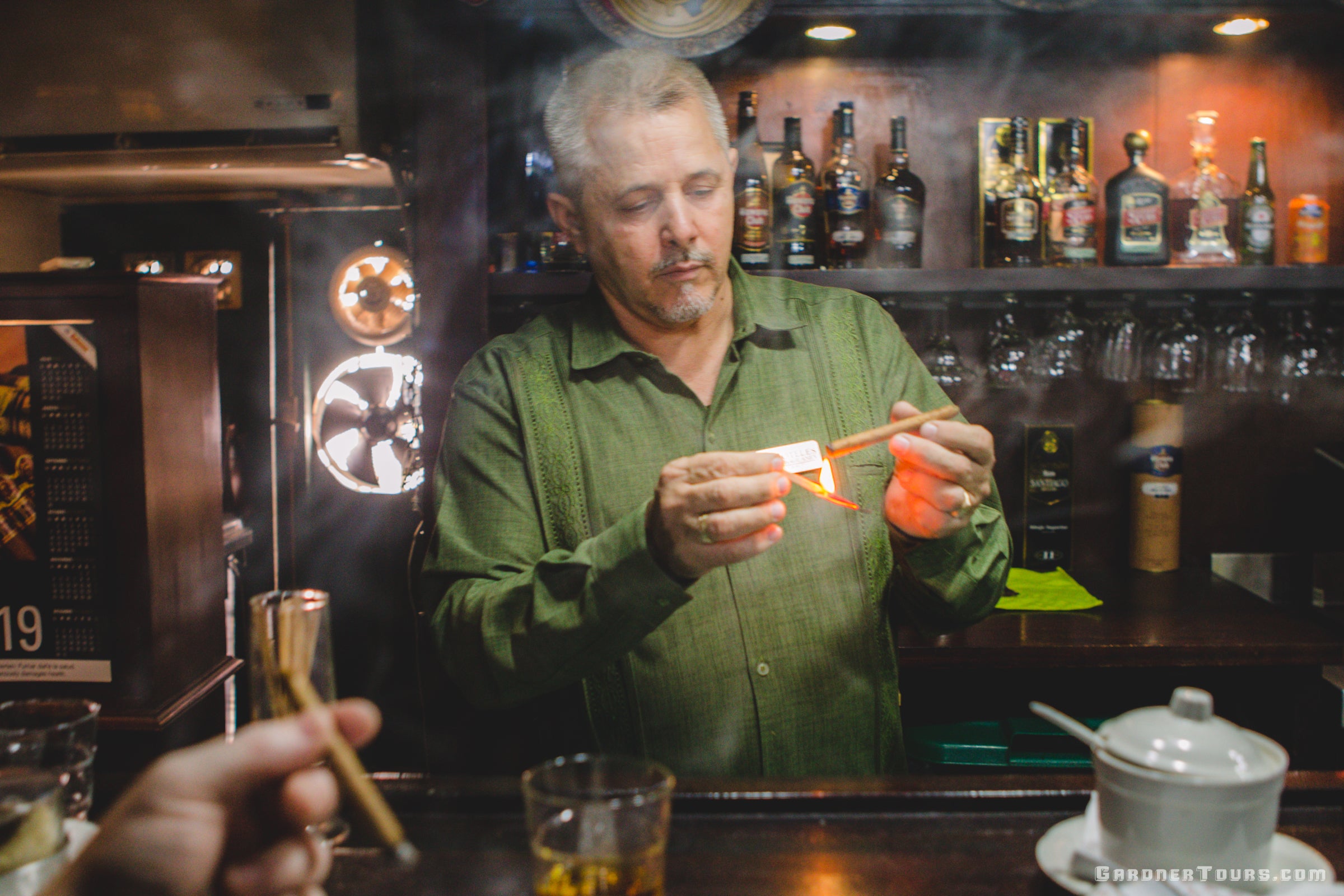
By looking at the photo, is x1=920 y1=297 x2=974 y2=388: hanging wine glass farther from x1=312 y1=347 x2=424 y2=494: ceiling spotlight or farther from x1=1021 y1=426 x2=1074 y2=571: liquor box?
x1=312 y1=347 x2=424 y2=494: ceiling spotlight

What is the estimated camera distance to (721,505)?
114 centimetres

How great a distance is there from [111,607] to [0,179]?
2.65 m

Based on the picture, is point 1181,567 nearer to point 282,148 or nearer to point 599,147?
point 599,147

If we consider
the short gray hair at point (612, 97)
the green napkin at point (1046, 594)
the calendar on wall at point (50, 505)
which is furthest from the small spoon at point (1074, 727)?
the calendar on wall at point (50, 505)

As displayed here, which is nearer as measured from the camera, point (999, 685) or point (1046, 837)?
point (1046, 837)

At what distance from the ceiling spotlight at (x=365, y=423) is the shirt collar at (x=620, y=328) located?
3.13m

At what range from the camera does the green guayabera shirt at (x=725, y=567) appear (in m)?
1.46

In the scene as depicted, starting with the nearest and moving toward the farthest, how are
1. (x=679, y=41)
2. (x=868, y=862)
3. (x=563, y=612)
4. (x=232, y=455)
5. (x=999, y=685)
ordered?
(x=868, y=862) < (x=563, y=612) < (x=679, y=41) < (x=999, y=685) < (x=232, y=455)

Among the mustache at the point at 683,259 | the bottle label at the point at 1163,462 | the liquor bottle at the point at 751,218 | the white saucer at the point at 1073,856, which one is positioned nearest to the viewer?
the white saucer at the point at 1073,856

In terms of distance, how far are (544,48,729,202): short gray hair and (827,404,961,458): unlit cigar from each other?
728 mm

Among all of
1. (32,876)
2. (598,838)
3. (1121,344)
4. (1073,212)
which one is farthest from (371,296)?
(598,838)

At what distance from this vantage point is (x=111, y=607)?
2.43 meters

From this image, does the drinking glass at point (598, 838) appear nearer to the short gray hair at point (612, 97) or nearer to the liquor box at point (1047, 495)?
the short gray hair at point (612, 97)

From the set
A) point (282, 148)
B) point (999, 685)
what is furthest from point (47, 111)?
point (999, 685)
